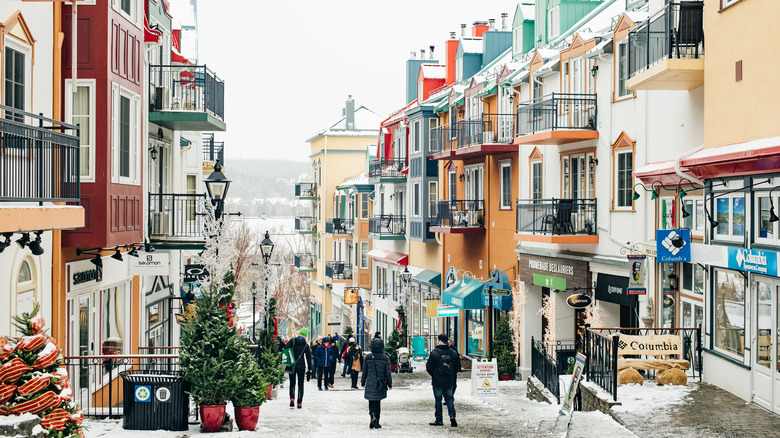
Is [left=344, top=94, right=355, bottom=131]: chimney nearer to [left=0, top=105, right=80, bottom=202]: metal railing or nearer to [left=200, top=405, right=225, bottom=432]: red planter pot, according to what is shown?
[left=0, top=105, right=80, bottom=202]: metal railing

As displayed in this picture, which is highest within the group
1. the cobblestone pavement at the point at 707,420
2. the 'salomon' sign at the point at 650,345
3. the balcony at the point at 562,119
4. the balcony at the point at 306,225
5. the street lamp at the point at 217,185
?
the balcony at the point at 562,119

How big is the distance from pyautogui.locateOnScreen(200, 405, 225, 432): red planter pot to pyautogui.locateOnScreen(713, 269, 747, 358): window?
26.7 feet

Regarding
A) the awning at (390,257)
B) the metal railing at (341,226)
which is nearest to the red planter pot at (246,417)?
the awning at (390,257)

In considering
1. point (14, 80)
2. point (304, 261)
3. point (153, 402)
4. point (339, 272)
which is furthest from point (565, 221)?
point (304, 261)

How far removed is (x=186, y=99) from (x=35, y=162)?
1116 cm

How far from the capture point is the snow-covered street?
1277cm

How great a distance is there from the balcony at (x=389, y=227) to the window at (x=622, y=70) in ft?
68.8

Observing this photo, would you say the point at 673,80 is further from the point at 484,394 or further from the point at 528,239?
the point at 528,239

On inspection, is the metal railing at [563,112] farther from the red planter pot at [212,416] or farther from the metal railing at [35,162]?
the metal railing at [35,162]

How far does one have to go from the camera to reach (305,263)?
68.1 metres

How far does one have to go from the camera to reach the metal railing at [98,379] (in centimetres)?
1421

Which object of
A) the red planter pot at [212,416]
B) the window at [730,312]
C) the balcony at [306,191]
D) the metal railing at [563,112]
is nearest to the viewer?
the red planter pot at [212,416]

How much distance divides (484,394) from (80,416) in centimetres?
1129

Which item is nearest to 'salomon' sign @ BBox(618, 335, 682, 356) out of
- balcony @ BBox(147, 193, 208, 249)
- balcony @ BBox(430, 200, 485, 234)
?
balcony @ BBox(147, 193, 208, 249)
